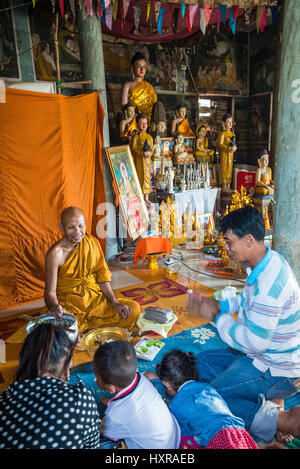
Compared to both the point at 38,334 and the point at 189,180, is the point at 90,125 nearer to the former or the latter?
the point at 189,180

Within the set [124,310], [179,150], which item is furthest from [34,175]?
[179,150]

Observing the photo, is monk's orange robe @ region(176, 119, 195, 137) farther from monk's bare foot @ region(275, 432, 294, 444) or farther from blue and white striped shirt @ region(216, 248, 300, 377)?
monk's bare foot @ region(275, 432, 294, 444)

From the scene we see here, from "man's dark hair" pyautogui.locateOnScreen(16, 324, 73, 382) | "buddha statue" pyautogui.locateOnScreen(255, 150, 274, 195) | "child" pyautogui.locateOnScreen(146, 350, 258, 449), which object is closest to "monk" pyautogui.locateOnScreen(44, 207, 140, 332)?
"child" pyautogui.locateOnScreen(146, 350, 258, 449)

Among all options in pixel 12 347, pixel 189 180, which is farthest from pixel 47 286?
pixel 189 180

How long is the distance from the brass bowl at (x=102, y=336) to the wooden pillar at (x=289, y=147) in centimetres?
226

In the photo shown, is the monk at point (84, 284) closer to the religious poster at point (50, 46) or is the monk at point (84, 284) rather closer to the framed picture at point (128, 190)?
the framed picture at point (128, 190)

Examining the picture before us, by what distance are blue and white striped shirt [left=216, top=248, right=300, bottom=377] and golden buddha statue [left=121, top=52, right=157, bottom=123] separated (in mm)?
6486

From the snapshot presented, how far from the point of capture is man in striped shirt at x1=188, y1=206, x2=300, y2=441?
1.96 metres

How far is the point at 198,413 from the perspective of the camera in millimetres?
1873

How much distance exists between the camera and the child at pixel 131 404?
1.74m

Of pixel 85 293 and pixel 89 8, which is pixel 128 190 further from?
pixel 85 293

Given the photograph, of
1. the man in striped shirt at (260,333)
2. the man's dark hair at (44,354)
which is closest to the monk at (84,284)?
the man in striped shirt at (260,333)

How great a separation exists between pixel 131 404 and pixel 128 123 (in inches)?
253
